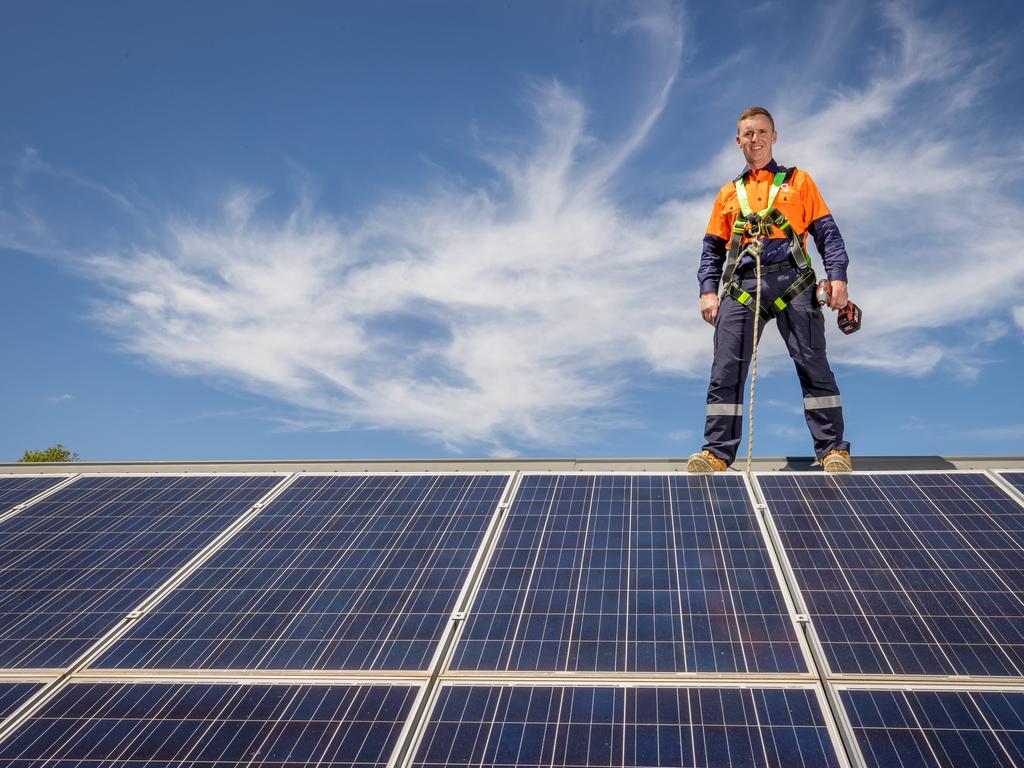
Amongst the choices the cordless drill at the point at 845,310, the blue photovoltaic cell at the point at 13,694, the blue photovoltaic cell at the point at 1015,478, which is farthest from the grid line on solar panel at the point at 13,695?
the blue photovoltaic cell at the point at 1015,478

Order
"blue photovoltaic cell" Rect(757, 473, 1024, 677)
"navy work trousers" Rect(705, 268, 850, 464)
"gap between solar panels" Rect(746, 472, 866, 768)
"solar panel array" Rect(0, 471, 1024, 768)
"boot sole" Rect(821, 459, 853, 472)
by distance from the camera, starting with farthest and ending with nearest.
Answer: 1. "navy work trousers" Rect(705, 268, 850, 464)
2. "boot sole" Rect(821, 459, 853, 472)
3. "blue photovoltaic cell" Rect(757, 473, 1024, 677)
4. "solar panel array" Rect(0, 471, 1024, 768)
5. "gap between solar panels" Rect(746, 472, 866, 768)

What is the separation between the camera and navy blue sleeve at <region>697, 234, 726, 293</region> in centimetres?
909

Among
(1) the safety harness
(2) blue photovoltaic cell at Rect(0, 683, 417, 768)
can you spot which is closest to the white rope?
(1) the safety harness

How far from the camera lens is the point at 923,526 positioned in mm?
6691

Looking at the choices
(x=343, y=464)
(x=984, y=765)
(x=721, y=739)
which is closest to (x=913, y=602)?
(x=984, y=765)

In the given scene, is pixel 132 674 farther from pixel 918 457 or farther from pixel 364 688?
pixel 918 457

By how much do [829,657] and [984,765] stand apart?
1.03 metres

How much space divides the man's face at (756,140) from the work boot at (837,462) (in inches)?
130

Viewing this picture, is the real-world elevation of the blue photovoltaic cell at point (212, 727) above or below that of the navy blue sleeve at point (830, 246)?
below

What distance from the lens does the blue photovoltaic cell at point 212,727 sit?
4570mm

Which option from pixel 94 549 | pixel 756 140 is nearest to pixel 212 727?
pixel 94 549

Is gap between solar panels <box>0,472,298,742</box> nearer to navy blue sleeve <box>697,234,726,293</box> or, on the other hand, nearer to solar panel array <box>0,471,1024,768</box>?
solar panel array <box>0,471,1024,768</box>

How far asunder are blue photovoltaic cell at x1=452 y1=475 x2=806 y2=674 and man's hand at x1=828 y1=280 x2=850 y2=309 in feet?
7.58

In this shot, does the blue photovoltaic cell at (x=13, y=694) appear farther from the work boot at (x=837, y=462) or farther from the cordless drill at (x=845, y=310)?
the cordless drill at (x=845, y=310)
